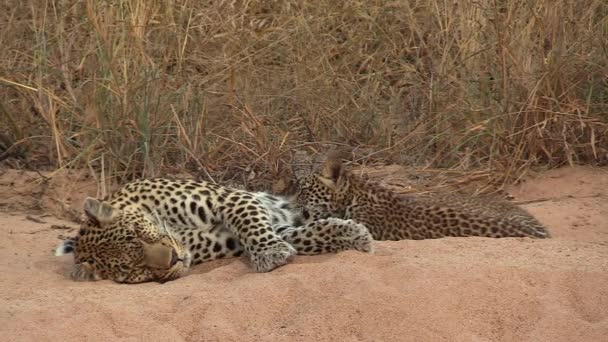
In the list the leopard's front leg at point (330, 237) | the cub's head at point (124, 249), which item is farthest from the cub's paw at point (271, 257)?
the cub's head at point (124, 249)

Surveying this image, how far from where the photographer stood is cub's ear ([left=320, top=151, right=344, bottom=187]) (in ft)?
21.9

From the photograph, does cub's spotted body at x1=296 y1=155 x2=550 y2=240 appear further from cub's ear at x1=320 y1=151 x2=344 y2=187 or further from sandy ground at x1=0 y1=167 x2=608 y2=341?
sandy ground at x1=0 y1=167 x2=608 y2=341

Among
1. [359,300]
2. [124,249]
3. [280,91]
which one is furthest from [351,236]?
[280,91]

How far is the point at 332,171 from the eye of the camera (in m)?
6.71

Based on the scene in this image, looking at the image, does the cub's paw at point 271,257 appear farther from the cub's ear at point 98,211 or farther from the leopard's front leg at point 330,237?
the cub's ear at point 98,211

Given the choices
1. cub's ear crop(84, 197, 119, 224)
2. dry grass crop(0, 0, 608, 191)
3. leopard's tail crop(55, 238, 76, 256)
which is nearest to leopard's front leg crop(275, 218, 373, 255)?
cub's ear crop(84, 197, 119, 224)

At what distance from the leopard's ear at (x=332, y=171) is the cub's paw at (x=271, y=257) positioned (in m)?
1.08

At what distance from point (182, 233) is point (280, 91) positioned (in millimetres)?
2430

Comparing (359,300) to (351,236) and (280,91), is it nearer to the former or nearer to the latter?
(351,236)

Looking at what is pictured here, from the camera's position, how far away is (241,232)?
19.4ft

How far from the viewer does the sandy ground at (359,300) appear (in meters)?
4.70

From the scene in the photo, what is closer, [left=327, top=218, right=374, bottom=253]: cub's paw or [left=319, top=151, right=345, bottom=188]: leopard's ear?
[left=327, top=218, right=374, bottom=253]: cub's paw

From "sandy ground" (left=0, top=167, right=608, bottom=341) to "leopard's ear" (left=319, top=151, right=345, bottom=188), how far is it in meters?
1.05

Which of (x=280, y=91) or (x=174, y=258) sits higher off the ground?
(x=280, y=91)
